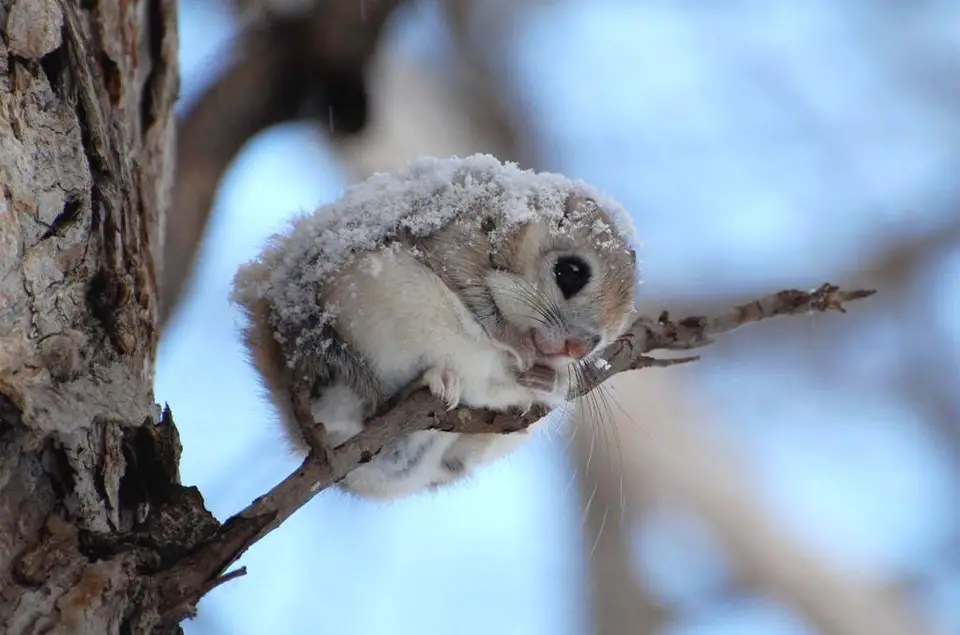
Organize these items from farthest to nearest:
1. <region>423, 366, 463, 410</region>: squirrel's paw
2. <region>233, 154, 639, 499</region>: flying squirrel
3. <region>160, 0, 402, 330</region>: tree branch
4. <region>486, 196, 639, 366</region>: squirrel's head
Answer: <region>160, 0, 402, 330</region>: tree branch < <region>486, 196, 639, 366</region>: squirrel's head < <region>233, 154, 639, 499</region>: flying squirrel < <region>423, 366, 463, 410</region>: squirrel's paw

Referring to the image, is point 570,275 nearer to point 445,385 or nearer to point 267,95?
point 445,385

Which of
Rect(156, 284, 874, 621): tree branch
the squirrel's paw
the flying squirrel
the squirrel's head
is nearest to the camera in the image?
Rect(156, 284, 874, 621): tree branch

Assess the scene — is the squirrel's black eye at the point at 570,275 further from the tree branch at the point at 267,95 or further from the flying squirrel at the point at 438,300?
the tree branch at the point at 267,95

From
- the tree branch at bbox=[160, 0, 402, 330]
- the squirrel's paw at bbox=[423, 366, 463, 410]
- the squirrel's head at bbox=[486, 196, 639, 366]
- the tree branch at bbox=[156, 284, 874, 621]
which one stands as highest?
the tree branch at bbox=[160, 0, 402, 330]

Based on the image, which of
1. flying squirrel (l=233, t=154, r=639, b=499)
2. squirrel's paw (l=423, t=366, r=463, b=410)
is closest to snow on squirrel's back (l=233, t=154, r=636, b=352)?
flying squirrel (l=233, t=154, r=639, b=499)

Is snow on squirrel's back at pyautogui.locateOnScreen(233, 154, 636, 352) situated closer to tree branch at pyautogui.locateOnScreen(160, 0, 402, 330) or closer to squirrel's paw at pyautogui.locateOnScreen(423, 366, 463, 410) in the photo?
squirrel's paw at pyautogui.locateOnScreen(423, 366, 463, 410)

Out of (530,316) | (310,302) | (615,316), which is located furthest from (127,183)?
(615,316)

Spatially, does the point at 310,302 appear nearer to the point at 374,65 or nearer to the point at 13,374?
the point at 13,374
